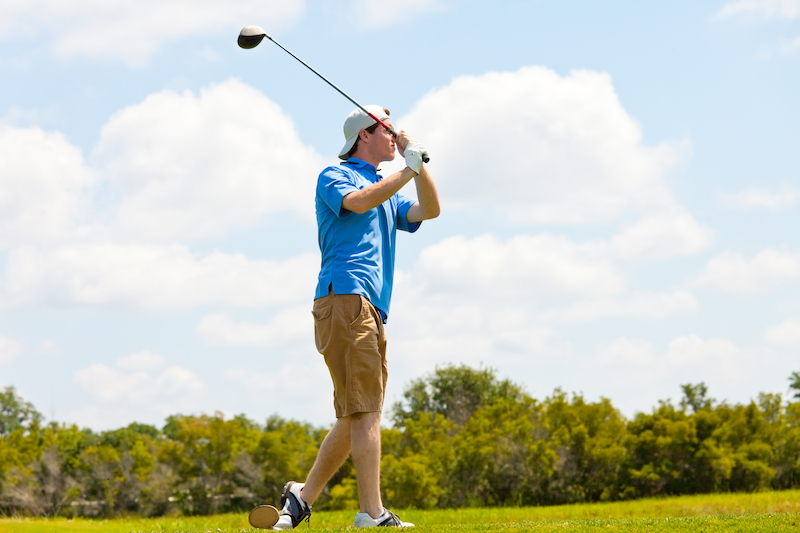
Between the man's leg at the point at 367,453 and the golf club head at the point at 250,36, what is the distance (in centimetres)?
312

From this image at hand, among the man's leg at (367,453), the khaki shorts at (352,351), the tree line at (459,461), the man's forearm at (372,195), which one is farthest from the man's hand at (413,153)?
the tree line at (459,461)

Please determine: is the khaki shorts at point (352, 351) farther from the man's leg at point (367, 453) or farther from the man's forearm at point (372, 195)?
the man's forearm at point (372, 195)

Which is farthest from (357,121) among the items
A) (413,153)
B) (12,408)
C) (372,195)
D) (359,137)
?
(12,408)

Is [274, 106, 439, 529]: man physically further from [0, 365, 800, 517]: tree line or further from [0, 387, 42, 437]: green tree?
[0, 387, 42, 437]: green tree

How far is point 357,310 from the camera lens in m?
5.36

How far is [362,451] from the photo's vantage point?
5383 mm

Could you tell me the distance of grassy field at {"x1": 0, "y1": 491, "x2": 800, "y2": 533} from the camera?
5027 millimetres

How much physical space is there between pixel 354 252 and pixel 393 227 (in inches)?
21.8

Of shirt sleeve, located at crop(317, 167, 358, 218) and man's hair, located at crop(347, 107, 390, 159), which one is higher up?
man's hair, located at crop(347, 107, 390, 159)

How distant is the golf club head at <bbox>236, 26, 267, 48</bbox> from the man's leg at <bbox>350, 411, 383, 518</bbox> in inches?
123

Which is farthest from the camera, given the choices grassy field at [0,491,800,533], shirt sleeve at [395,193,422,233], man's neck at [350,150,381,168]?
shirt sleeve at [395,193,422,233]

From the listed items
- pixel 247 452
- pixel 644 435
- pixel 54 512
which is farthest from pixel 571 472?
pixel 54 512

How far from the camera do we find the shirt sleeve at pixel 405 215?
6127 mm

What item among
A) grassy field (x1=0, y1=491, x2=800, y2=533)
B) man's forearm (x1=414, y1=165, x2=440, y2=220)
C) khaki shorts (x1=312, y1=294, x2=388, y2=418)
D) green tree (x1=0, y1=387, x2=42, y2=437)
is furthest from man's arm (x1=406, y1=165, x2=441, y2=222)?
green tree (x1=0, y1=387, x2=42, y2=437)
